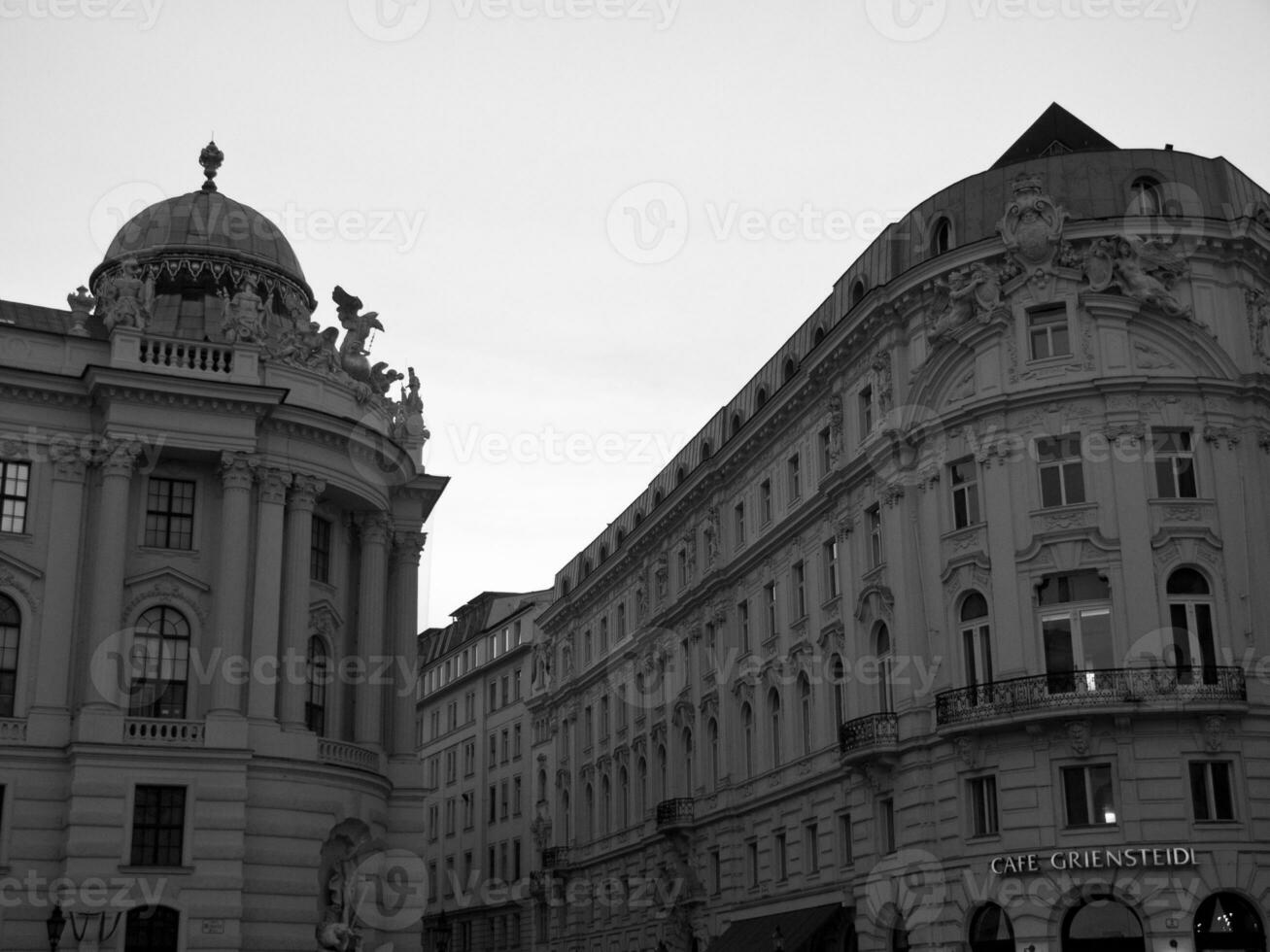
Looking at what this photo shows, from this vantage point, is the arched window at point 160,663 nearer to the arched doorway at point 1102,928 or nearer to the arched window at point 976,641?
the arched window at point 976,641

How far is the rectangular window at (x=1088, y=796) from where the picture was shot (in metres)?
39.3

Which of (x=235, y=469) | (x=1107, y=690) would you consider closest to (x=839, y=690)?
(x=1107, y=690)

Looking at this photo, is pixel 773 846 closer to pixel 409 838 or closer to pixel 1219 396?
pixel 409 838

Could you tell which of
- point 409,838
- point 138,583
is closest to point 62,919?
point 138,583

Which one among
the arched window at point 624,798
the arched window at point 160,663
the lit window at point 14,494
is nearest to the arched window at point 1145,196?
the arched window at point 160,663

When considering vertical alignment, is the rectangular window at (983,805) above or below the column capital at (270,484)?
below

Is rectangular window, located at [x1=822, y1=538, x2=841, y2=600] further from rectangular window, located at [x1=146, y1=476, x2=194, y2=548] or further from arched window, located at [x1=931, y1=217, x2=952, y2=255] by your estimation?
rectangular window, located at [x1=146, y1=476, x2=194, y2=548]

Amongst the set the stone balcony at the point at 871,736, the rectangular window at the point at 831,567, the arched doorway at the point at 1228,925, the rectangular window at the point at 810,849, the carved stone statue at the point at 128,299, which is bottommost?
the arched doorway at the point at 1228,925

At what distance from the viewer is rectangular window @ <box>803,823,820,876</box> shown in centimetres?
4959

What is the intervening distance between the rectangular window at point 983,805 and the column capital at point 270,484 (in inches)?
857

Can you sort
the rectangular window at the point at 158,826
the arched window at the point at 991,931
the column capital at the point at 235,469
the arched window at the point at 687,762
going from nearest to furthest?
the arched window at the point at 991,931 → the rectangular window at the point at 158,826 → the column capital at the point at 235,469 → the arched window at the point at 687,762

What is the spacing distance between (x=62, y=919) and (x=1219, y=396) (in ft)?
106

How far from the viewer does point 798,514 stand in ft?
173

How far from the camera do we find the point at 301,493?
48.2 metres
